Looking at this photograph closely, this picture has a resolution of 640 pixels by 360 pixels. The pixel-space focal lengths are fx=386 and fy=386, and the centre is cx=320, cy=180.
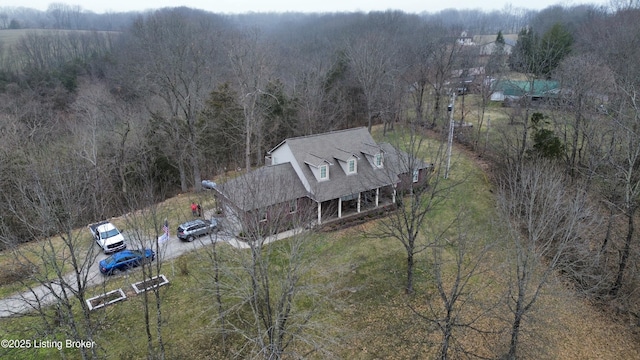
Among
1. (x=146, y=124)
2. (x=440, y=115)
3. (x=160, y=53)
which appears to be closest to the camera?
(x=160, y=53)

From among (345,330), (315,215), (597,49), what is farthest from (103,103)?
(597,49)

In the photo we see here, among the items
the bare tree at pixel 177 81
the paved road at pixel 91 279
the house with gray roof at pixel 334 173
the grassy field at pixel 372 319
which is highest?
the bare tree at pixel 177 81

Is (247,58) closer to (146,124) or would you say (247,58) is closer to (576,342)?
(146,124)

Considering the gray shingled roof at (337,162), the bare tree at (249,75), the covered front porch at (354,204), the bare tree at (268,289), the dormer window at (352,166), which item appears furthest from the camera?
the bare tree at (249,75)

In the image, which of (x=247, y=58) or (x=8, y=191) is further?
(x=247, y=58)

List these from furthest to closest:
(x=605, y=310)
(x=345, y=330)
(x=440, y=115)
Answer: (x=440, y=115), (x=605, y=310), (x=345, y=330)

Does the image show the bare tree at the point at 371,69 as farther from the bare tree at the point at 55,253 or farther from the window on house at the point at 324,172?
the bare tree at the point at 55,253

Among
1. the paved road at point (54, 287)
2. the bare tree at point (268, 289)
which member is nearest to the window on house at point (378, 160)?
the bare tree at point (268, 289)
